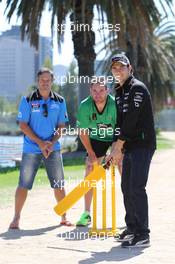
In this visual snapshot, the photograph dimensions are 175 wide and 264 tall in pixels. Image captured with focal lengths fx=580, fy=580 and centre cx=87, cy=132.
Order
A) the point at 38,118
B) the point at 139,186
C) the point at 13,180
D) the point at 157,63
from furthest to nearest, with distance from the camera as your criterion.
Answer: the point at 157,63
the point at 13,180
the point at 38,118
the point at 139,186

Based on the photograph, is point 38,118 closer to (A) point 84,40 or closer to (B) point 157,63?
(A) point 84,40

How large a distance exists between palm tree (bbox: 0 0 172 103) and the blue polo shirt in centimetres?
1294

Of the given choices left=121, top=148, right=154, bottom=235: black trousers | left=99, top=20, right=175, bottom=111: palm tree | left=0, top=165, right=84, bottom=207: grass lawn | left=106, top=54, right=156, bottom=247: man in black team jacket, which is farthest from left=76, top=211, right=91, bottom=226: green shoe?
left=99, top=20, right=175, bottom=111: palm tree

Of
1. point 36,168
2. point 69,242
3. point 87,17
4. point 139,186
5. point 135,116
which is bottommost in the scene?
point 69,242

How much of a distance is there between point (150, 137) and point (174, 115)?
95870mm

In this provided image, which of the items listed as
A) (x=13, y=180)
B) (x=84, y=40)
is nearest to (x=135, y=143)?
(x=13, y=180)

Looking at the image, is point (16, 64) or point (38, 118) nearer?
point (38, 118)

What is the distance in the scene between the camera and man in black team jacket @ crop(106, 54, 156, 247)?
19.9 ft

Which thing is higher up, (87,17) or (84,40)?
(87,17)

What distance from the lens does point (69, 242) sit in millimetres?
6387

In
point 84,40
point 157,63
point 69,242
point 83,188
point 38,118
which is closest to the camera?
point 69,242

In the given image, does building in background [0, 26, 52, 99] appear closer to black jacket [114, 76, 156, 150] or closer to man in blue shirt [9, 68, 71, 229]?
man in blue shirt [9, 68, 71, 229]

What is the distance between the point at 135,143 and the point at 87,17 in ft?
52.3

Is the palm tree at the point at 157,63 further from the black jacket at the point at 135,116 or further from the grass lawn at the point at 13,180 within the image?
the black jacket at the point at 135,116
